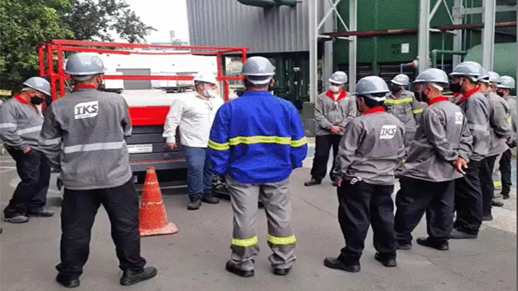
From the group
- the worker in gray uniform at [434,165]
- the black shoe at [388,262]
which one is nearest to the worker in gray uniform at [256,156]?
the black shoe at [388,262]

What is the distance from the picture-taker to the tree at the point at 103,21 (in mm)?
21405

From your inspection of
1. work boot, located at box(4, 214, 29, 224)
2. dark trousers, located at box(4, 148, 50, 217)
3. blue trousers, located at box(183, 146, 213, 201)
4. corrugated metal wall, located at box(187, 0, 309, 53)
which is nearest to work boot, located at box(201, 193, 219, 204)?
blue trousers, located at box(183, 146, 213, 201)

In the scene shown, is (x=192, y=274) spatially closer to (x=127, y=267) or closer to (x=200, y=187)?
(x=127, y=267)

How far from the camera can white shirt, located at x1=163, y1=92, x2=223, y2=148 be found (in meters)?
6.49

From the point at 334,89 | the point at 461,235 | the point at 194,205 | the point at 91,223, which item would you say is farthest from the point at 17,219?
the point at 461,235

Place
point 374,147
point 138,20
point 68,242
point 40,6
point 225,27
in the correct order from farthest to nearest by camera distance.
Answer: point 138,20, point 225,27, point 40,6, point 374,147, point 68,242

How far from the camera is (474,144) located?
5.36 meters

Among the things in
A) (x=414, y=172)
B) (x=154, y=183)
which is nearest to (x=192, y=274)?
(x=154, y=183)

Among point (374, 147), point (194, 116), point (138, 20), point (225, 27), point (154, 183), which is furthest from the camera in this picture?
point (138, 20)

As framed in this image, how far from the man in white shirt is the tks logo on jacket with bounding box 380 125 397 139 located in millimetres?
2829

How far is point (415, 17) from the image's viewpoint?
13.8 metres

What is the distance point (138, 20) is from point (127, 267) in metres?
22.1

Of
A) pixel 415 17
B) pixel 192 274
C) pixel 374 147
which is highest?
pixel 415 17

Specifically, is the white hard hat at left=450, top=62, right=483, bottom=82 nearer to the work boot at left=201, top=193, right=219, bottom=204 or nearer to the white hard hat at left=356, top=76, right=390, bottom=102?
the white hard hat at left=356, top=76, right=390, bottom=102
